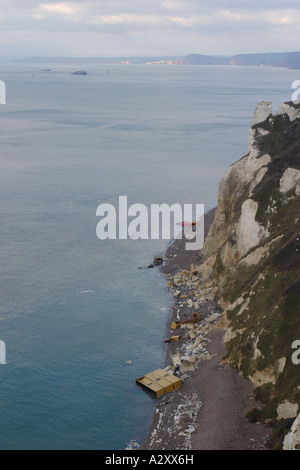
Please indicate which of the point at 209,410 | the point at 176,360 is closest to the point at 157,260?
the point at 176,360

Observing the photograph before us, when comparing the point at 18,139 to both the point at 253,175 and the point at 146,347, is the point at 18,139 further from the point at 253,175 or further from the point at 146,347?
the point at 146,347

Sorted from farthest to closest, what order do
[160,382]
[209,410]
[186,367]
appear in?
[186,367] → [160,382] → [209,410]

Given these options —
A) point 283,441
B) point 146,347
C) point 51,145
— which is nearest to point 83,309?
point 146,347

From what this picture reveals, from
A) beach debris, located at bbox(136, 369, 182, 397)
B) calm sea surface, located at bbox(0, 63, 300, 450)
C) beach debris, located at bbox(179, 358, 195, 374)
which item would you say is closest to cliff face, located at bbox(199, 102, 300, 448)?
beach debris, located at bbox(179, 358, 195, 374)

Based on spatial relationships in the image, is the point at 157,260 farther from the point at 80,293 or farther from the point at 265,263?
the point at 265,263

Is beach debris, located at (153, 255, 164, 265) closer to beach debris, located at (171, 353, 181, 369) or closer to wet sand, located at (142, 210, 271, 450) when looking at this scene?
wet sand, located at (142, 210, 271, 450)

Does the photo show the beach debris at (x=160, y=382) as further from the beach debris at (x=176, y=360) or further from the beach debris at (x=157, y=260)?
the beach debris at (x=157, y=260)
